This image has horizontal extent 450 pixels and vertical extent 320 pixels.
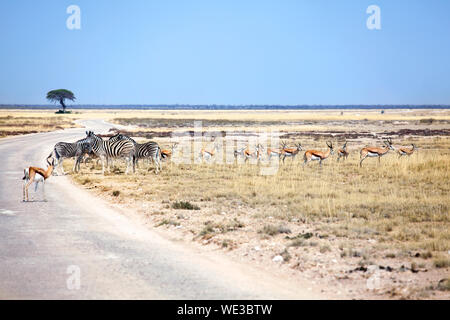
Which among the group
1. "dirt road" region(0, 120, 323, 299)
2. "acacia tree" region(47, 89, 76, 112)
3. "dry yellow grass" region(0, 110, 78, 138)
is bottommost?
"dirt road" region(0, 120, 323, 299)

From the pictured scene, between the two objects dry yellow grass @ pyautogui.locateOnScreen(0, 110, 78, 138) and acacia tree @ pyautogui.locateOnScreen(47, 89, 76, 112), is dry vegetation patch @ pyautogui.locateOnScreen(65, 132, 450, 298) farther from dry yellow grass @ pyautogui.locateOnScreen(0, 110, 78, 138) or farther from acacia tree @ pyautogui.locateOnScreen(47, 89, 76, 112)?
acacia tree @ pyautogui.locateOnScreen(47, 89, 76, 112)

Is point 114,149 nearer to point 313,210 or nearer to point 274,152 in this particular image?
point 274,152

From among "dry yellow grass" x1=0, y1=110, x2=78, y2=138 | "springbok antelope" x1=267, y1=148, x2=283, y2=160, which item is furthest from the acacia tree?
"springbok antelope" x1=267, y1=148, x2=283, y2=160

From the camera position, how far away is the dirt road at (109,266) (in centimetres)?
675

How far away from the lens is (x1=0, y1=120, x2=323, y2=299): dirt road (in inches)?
266

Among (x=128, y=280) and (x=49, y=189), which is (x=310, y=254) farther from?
(x=49, y=189)

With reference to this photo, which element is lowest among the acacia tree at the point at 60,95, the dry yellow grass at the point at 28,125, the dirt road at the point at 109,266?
the dirt road at the point at 109,266

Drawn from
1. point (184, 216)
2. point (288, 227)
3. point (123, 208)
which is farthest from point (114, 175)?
point (288, 227)

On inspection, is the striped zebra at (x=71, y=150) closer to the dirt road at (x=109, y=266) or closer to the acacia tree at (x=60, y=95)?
the dirt road at (x=109, y=266)

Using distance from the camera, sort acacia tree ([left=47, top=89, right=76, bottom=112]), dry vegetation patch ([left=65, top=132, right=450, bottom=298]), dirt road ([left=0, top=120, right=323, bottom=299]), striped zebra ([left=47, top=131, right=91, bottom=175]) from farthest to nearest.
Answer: acacia tree ([left=47, top=89, right=76, bottom=112]) → striped zebra ([left=47, top=131, right=91, bottom=175]) → dry vegetation patch ([left=65, top=132, right=450, bottom=298]) → dirt road ([left=0, top=120, right=323, bottom=299])

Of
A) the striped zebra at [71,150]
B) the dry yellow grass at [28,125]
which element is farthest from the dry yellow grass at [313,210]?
the dry yellow grass at [28,125]

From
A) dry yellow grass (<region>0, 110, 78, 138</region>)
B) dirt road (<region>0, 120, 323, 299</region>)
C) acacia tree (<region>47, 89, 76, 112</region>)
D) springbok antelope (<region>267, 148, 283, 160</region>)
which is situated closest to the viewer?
dirt road (<region>0, 120, 323, 299</region>)

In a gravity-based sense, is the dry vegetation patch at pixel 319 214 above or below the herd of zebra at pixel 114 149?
below
